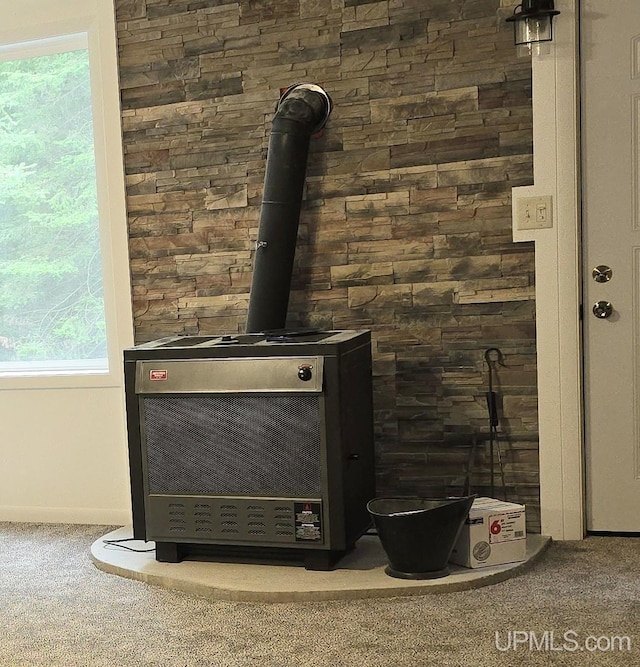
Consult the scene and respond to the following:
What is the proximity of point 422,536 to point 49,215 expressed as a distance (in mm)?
2303

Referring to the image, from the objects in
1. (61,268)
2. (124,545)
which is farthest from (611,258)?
(61,268)

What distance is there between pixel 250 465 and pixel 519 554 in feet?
3.22

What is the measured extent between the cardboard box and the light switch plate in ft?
3.43

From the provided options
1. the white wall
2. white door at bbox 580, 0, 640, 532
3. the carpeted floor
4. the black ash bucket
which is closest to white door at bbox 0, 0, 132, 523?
the carpeted floor

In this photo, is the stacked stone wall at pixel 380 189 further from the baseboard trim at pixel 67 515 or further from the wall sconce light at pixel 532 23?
the baseboard trim at pixel 67 515

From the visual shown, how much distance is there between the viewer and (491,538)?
3.17m

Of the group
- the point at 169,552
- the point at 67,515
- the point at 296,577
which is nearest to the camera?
the point at 296,577

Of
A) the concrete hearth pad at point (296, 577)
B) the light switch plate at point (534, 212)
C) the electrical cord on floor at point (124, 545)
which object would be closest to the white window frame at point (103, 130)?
the electrical cord on floor at point (124, 545)

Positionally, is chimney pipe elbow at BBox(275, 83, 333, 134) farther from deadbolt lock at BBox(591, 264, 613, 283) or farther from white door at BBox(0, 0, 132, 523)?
deadbolt lock at BBox(591, 264, 613, 283)

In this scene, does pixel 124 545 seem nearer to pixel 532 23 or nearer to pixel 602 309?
pixel 602 309

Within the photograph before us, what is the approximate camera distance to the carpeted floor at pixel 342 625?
2525 millimetres

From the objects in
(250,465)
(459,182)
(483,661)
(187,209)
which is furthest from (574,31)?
(483,661)

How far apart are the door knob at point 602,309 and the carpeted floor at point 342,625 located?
0.87 metres

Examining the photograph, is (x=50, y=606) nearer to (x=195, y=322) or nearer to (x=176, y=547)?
(x=176, y=547)
